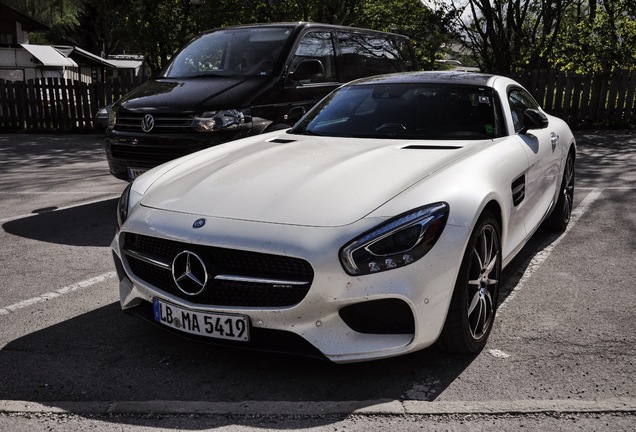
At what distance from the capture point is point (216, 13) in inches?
701

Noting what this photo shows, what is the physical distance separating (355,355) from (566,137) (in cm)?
374

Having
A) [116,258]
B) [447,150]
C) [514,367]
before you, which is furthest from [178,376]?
[447,150]

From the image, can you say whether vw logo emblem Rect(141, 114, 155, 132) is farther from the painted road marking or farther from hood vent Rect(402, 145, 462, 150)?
the painted road marking

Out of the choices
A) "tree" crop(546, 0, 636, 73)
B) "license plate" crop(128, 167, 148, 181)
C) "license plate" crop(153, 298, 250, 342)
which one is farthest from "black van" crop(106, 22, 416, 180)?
"tree" crop(546, 0, 636, 73)

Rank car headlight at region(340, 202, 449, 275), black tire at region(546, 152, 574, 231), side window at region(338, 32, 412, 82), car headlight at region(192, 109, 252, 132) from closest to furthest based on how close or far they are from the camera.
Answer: car headlight at region(340, 202, 449, 275)
black tire at region(546, 152, 574, 231)
car headlight at region(192, 109, 252, 132)
side window at region(338, 32, 412, 82)

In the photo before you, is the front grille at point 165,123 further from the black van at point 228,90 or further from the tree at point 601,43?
the tree at point 601,43

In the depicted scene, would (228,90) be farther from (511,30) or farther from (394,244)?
(511,30)

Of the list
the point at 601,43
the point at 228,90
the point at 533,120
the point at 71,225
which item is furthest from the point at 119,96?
the point at 533,120

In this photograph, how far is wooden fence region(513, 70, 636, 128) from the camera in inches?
594

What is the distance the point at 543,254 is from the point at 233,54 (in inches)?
163

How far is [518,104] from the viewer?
522 centimetres

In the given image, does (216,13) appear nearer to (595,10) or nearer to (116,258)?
(595,10)

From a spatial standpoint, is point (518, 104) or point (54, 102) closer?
point (518, 104)

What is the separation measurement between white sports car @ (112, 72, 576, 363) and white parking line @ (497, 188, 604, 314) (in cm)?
38
